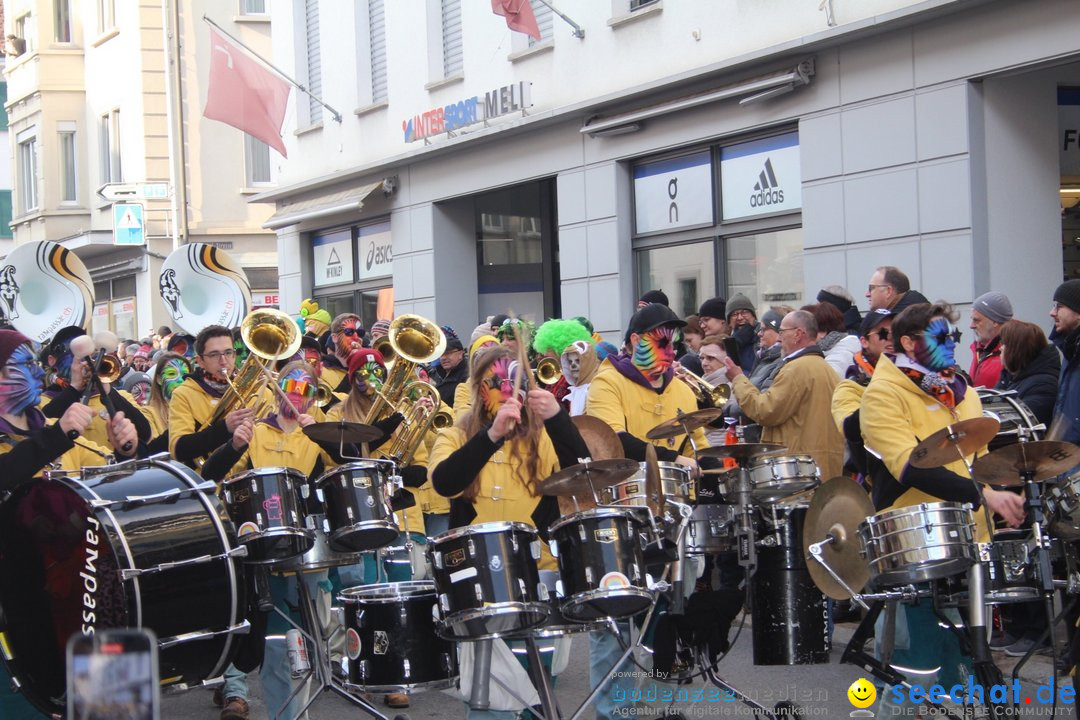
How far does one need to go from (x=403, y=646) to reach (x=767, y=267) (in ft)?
27.9

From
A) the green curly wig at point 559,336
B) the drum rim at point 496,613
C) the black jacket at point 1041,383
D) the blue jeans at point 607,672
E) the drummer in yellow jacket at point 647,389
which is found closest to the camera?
the drum rim at point 496,613

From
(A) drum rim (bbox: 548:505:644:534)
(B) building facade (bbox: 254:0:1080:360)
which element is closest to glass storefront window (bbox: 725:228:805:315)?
(B) building facade (bbox: 254:0:1080:360)

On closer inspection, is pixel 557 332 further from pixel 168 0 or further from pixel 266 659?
pixel 168 0

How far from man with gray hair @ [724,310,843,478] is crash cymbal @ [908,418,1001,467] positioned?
2.62 m

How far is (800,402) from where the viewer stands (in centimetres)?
778

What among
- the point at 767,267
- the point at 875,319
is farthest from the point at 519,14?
the point at 875,319

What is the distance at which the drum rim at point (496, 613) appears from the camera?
15.8 ft

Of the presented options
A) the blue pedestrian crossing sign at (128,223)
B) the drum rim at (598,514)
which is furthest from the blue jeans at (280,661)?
the blue pedestrian crossing sign at (128,223)

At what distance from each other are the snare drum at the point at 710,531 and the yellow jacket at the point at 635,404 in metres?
0.49

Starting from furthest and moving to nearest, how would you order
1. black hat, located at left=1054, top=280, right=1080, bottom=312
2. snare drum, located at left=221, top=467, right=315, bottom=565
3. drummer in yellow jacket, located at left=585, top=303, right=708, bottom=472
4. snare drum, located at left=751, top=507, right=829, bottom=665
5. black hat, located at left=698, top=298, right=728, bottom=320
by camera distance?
black hat, located at left=698, top=298, right=728, bottom=320, black hat, located at left=1054, top=280, right=1080, bottom=312, drummer in yellow jacket, located at left=585, top=303, right=708, bottom=472, snare drum, located at left=751, top=507, right=829, bottom=665, snare drum, located at left=221, top=467, right=315, bottom=565

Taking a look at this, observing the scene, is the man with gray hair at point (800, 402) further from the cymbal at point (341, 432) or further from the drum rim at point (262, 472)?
the drum rim at point (262, 472)

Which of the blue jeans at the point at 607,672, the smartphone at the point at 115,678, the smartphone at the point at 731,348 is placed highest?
the smartphone at the point at 731,348

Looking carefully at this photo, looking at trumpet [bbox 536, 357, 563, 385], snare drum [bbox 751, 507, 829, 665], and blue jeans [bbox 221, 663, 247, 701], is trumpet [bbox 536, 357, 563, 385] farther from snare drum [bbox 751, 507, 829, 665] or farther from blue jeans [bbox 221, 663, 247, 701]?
blue jeans [bbox 221, 663, 247, 701]

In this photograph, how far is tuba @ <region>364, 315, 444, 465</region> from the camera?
7797mm
